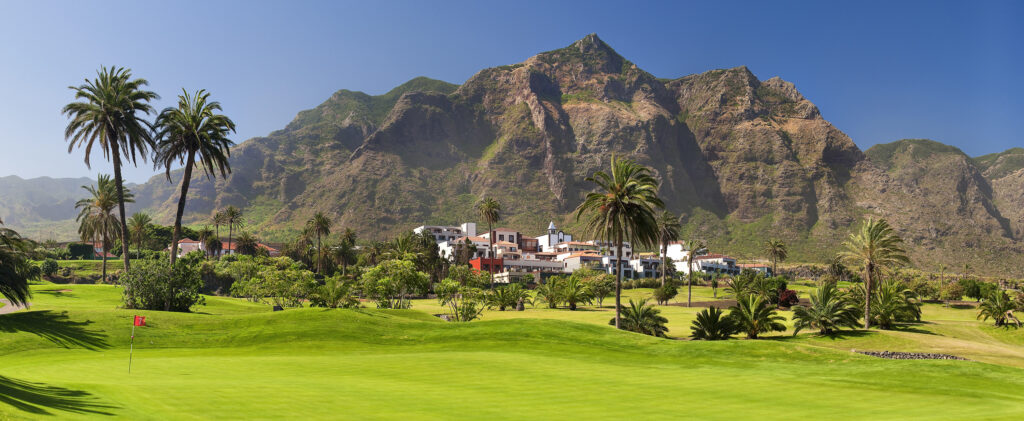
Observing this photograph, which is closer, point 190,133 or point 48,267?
point 190,133

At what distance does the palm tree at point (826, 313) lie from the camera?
4372cm

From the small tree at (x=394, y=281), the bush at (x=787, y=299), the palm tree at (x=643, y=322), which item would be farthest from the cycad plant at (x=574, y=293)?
the palm tree at (x=643, y=322)

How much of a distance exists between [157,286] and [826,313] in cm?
4901

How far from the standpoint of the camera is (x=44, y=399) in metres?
13.8

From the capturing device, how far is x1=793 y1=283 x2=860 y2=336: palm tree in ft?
143

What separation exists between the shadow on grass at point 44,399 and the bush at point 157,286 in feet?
97.8

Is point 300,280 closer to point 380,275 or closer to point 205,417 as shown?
point 380,275

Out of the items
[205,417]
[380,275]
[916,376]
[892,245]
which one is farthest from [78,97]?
[892,245]

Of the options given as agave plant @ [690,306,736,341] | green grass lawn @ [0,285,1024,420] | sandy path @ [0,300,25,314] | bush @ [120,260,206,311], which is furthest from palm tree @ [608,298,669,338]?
sandy path @ [0,300,25,314]

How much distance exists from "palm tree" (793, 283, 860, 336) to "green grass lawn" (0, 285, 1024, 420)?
8.09 m

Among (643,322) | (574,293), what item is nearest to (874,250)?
(643,322)

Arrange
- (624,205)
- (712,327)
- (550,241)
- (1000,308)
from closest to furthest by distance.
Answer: (712,327)
(624,205)
(1000,308)
(550,241)

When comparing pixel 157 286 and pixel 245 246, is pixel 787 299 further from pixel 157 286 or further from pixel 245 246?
pixel 245 246

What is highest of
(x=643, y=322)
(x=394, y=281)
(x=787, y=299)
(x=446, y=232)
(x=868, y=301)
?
(x=446, y=232)
